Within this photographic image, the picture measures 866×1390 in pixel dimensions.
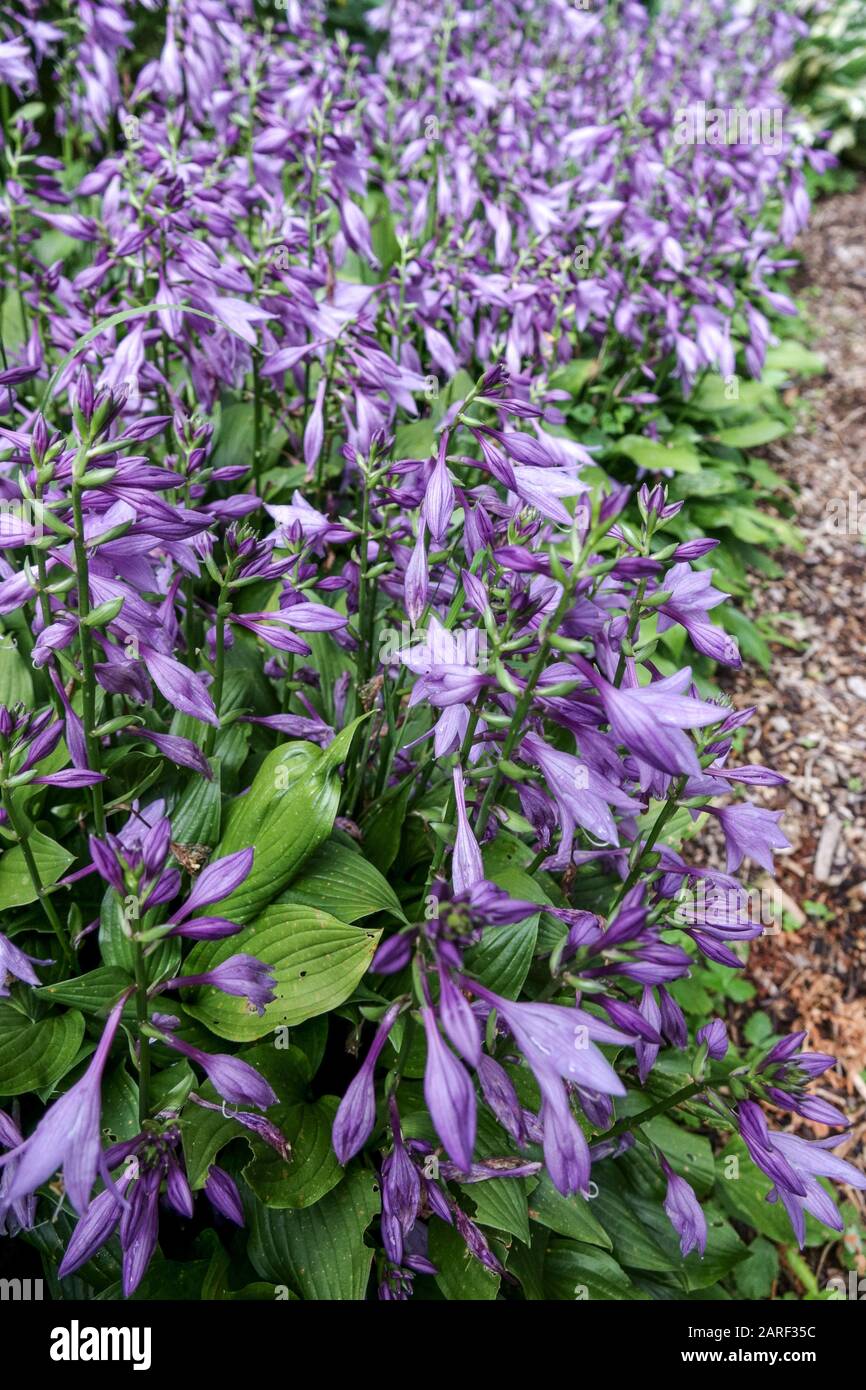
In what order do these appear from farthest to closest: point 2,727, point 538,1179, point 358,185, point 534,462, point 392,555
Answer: point 358,185 → point 392,555 → point 538,1179 → point 534,462 → point 2,727

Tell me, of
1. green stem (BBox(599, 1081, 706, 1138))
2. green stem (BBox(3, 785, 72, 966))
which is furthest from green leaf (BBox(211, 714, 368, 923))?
green stem (BBox(599, 1081, 706, 1138))

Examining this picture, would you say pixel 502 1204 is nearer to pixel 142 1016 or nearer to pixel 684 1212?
pixel 684 1212

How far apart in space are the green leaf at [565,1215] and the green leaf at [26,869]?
1386 mm

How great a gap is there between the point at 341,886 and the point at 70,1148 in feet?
3.32

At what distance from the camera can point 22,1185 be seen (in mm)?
1510

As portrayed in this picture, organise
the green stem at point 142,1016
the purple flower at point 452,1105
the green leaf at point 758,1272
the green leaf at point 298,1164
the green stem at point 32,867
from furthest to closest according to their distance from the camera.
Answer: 1. the green leaf at point 758,1272
2. the green leaf at point 298,1164
3. the green stem at point 32,867
4. the green stem at point 142,1016
5. the purple flower at point 452,1105

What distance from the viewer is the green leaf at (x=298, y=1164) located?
2186 millimetres

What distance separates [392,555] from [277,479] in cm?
122

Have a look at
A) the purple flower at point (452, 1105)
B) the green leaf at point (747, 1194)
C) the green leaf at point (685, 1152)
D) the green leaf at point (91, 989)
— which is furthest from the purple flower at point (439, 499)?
the green leaf at point (747, 1194)

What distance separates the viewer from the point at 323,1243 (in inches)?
89.1

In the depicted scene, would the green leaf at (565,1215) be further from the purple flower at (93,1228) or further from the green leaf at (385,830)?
the purple flower at (93,1228)

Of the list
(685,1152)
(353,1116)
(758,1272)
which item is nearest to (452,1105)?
(353,1116)
